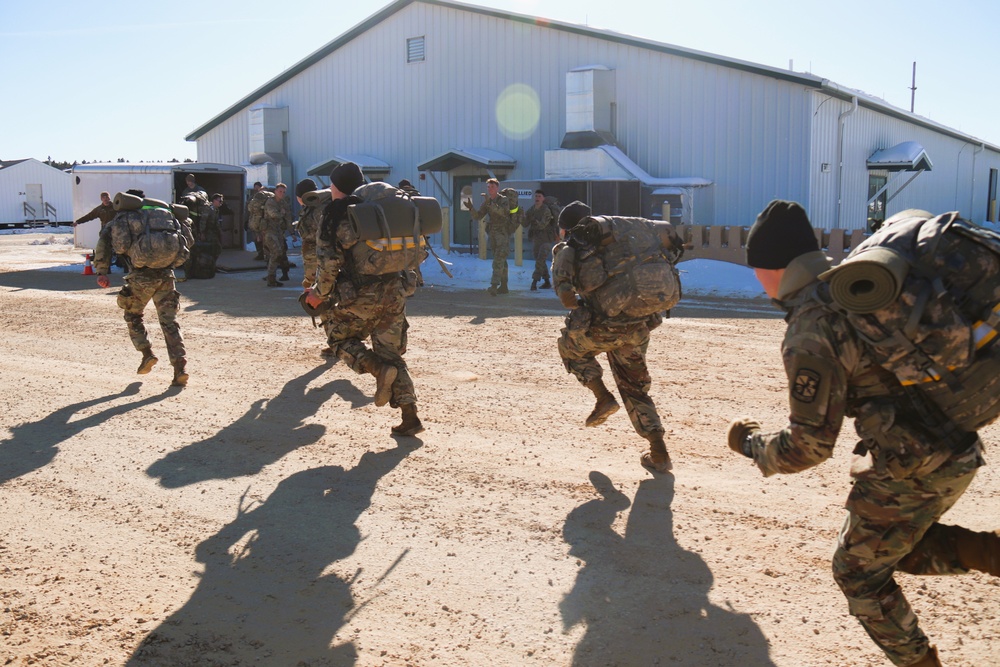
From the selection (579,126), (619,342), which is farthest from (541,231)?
(619,342)

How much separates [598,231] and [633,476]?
1507 mm

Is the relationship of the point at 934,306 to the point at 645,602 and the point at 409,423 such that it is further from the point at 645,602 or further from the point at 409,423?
the point at 409,423

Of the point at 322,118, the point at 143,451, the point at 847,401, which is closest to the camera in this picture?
the point at 847,401

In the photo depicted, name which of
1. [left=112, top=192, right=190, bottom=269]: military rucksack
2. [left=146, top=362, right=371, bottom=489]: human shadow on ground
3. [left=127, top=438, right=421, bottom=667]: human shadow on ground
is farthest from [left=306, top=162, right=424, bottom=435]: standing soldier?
[left=112, top=192, right=190, bottom=269]: military rucksack

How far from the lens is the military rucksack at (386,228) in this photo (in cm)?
585

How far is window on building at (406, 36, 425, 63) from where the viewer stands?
24.2 metres

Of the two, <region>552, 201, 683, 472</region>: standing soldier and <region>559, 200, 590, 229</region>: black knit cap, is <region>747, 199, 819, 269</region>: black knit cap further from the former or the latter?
<region>559, 200, 590, 229</region>: black knit cap

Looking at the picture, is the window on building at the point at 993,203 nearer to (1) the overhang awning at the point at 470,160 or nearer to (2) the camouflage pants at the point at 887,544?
(1) the overhang awning at the point at 470,160

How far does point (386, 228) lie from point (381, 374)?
1.00 m

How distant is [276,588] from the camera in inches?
162

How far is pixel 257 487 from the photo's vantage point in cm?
546

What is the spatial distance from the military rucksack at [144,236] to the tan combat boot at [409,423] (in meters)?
2.98

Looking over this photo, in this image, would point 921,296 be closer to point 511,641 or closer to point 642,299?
point 511,641

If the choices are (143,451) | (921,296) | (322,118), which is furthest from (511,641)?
(322,118)
